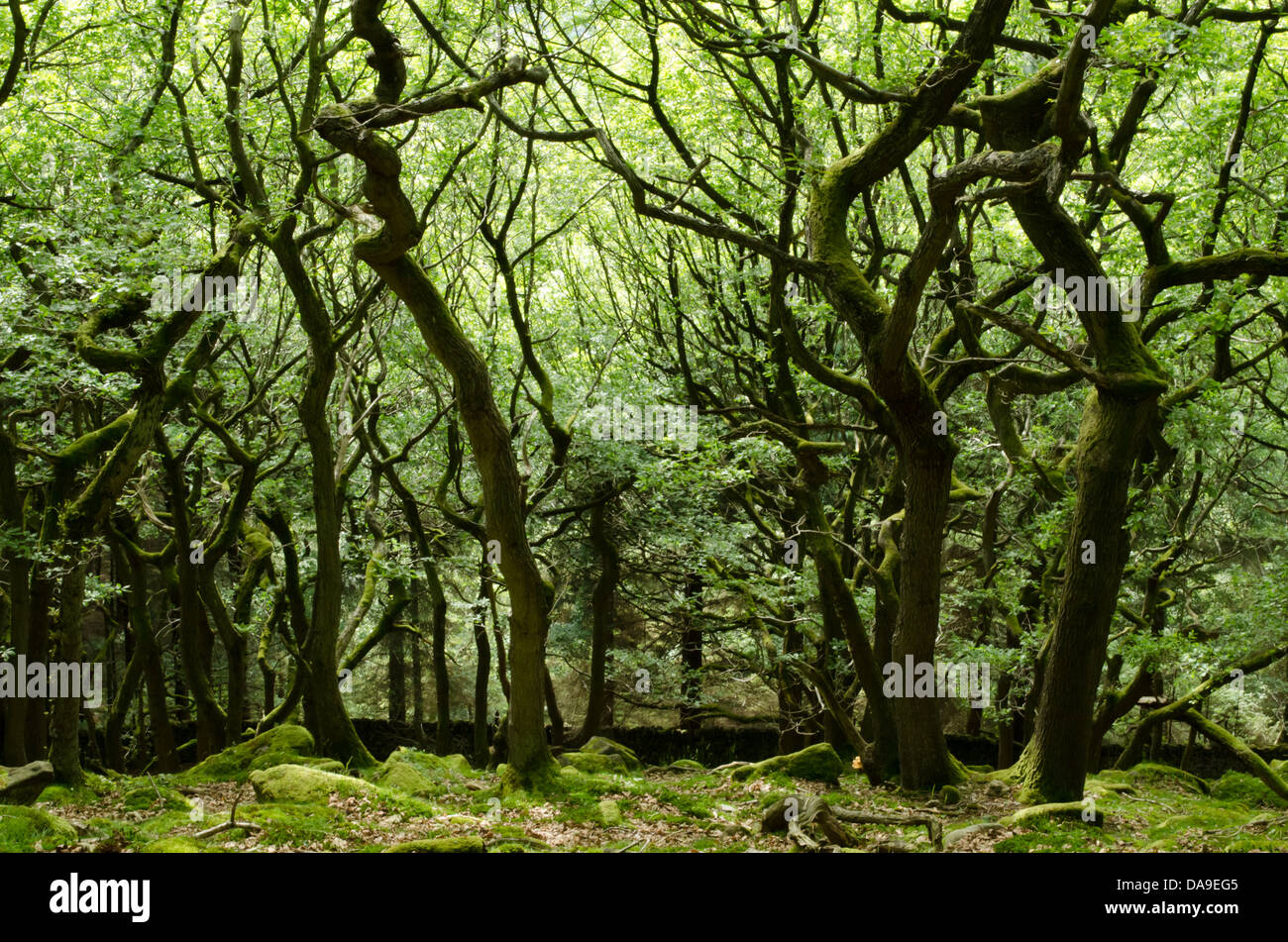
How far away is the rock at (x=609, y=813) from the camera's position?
26.4ft

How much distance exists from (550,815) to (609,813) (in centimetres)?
49

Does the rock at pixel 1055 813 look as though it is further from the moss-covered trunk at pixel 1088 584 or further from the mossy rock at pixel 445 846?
the mossy rock at pixel 445 846

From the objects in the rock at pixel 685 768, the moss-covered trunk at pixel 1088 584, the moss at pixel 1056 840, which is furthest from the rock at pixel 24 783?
the rock at pixel 685 768

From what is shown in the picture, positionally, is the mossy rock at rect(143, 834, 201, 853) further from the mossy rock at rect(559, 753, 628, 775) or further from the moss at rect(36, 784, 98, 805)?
the mossy rock at rect(559, 753, 628, 775)

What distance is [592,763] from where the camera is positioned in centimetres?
1234

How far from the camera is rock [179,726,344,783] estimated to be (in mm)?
11266

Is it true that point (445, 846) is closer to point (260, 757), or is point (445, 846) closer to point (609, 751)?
point (260, 757)

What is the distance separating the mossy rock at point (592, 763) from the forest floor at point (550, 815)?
1.68ft

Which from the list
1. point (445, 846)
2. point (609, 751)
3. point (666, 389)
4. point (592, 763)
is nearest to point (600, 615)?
point (609, 751)

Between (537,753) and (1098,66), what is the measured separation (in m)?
7.26

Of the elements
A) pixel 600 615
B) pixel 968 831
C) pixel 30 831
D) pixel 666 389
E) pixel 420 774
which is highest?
pixel 666 389

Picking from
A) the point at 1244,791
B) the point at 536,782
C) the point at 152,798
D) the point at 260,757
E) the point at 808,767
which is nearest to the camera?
the point at 536,782

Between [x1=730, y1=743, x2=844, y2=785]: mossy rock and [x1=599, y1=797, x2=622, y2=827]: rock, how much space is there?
10.8ft
